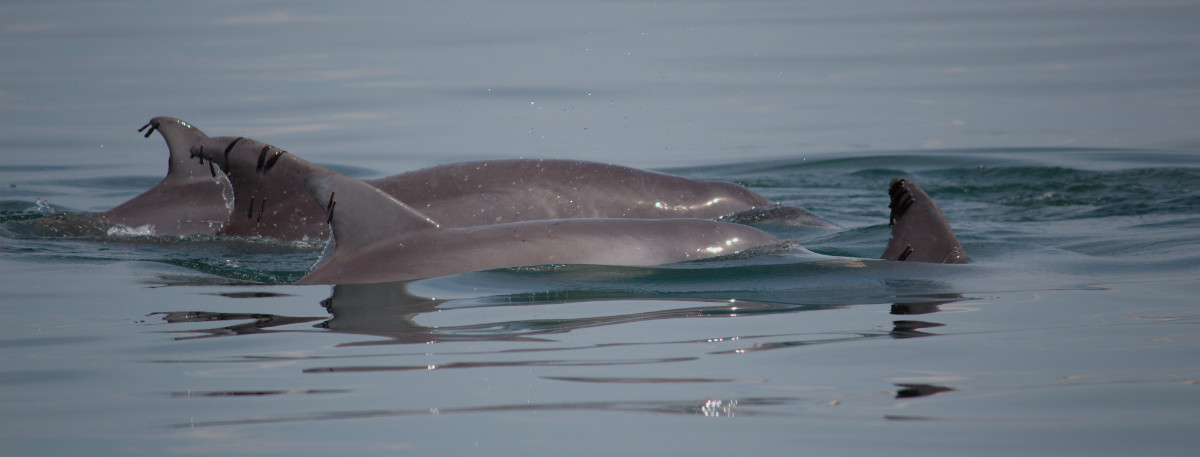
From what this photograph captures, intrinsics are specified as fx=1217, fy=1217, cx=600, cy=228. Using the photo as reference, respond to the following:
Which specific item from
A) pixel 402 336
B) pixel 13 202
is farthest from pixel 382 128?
pixel 402 336

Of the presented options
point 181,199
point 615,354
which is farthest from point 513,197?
point 615,354

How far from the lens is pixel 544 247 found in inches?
197

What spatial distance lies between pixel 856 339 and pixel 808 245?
298 cm

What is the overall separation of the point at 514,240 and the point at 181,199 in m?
3.39

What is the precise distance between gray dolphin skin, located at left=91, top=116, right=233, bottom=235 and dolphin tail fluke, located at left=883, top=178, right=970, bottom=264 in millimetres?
3980

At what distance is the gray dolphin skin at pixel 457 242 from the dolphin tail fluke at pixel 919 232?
639mm

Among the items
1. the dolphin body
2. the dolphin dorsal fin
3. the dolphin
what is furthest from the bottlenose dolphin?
the dolphin dorsal fin

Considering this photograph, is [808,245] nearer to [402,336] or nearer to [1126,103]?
[402,336]

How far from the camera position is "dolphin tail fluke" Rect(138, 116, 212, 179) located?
24.0ft

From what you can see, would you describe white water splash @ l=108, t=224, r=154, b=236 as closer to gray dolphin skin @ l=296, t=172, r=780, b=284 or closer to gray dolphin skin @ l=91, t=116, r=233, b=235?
gray dolphin skin @ l=91, t=116, r=233, b=235

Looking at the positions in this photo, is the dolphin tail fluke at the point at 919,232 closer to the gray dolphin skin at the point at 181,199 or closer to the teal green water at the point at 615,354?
the teal green water at the point at 615,354

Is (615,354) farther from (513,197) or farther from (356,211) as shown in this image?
(513,197)

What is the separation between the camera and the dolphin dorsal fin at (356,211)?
15.5 ft

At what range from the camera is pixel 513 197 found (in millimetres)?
6863
